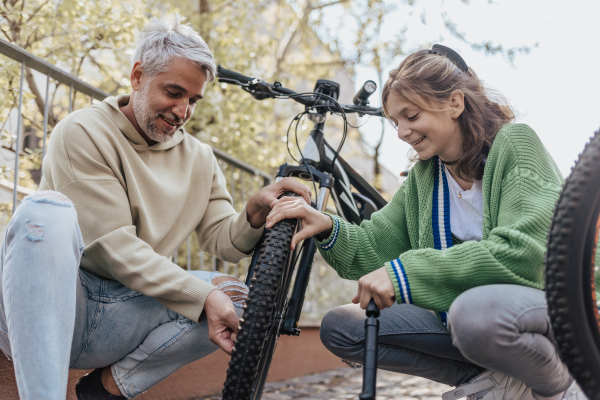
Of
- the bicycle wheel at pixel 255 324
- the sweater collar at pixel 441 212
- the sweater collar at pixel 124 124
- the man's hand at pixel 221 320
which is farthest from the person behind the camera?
the sweater collar at pixel 124 124

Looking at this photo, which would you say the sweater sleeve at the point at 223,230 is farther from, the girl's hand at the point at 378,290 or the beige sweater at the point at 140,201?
the girl's hand at the point at 378,290

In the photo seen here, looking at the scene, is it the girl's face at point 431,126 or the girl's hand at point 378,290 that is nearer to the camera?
the girl's hand at point 378,290

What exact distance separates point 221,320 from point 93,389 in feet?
1.87

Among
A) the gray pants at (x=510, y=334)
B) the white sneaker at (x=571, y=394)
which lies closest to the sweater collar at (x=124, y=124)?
the gray pants at (x=510, y=334)

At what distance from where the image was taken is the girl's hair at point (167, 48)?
1921 millimetres

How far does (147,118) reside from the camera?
74.8 inches

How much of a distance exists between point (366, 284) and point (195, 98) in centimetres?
116

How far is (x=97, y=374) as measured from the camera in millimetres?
1650

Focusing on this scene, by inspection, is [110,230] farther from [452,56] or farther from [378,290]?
[452,56]

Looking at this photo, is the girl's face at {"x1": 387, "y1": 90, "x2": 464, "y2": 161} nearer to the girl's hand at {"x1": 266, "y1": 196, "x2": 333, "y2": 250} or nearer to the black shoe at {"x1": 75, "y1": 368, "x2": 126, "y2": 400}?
the girl's hand at {"x1": 266, "y1": 196, "x2": 333, "y2": 250}

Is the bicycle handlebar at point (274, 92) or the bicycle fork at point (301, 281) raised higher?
the bicycle handlebar at point (274, 92)

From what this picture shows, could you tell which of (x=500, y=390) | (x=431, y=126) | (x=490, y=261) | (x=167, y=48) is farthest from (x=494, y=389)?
(x=167, y=48)

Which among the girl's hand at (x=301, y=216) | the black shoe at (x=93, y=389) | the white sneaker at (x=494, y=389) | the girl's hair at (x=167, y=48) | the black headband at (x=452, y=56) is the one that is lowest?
the black shoe at (x=93, y=389)

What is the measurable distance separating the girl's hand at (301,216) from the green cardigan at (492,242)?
0.25ft
